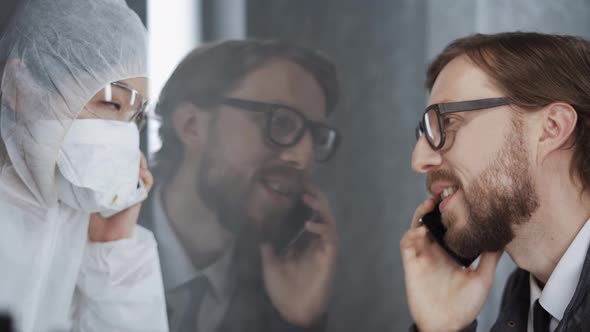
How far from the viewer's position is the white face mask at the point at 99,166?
1077 mm

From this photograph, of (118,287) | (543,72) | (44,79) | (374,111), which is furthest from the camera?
(374,111)

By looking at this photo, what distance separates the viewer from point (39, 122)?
1047 millimetres

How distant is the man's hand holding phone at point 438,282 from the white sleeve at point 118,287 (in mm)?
724

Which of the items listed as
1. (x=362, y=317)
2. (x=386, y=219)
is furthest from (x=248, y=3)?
(x=362, y=317)

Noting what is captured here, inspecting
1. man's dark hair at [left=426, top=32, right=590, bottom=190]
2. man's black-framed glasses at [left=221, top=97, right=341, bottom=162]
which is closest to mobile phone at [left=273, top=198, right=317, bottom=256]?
man's black-framed glasses at [left=221, top=97, right=341, bottom=162]

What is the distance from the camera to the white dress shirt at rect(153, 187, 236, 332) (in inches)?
50.4

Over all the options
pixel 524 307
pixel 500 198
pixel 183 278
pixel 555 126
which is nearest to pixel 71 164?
pixel 183 278

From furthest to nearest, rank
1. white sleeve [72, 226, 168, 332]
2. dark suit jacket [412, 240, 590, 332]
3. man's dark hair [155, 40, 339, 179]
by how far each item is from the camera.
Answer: dark suit jacket [412, 240, 590, 332]
man's dark hair [155, 40, 339, 179]
white sleeve [72, 226, 168, 332]

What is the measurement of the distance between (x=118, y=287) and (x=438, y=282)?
89 centimetres

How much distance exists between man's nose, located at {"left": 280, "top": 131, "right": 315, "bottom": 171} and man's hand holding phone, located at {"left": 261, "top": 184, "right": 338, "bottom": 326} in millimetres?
62

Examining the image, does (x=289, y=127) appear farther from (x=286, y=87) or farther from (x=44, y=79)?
(x=44, y=79)

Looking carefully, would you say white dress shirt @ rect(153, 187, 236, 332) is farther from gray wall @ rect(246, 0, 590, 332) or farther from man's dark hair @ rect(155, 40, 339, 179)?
gray wall @ rect(246, 0, 590, 332)

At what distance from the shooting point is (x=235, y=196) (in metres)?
1.42

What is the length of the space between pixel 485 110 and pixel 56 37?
1.01m
